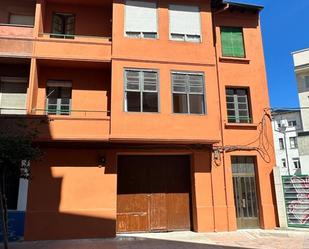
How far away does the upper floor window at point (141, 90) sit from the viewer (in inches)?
462

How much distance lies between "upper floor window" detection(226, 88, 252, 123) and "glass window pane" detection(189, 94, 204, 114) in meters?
2.01

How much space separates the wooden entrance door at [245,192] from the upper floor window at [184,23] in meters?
5.60

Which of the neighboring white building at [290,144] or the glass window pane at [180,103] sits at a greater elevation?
the neighboring white building at [290,144]

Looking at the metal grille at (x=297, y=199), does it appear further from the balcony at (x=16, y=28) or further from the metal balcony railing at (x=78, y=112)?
the balcony at (x=16, y=28)

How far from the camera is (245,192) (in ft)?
Result: 42.8

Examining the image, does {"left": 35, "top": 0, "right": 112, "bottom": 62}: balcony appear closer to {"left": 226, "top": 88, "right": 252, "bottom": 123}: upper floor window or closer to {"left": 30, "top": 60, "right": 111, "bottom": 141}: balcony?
{"left": 30, "top": 60, "right": 111, "bottom": 141}: balcony

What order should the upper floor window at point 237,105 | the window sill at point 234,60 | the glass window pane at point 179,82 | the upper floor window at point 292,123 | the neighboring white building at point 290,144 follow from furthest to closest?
1. the upper floor window at point 292,123
2. the neighboring white building at point 290,144
3. the window sill at point 234,60
4. the upper floor window at point 237,105
5. the glass window pane at point 179,82

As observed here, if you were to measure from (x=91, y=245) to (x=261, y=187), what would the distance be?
735 cm

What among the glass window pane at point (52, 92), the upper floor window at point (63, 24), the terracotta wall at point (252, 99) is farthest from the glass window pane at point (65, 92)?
the terracotta wall at point (252, 99)

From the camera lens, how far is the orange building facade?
1141 cm

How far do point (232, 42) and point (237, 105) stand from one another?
10.1 ft

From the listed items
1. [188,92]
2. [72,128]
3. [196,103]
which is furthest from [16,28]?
[196,103]

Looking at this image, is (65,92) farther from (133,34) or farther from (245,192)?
(245,192)

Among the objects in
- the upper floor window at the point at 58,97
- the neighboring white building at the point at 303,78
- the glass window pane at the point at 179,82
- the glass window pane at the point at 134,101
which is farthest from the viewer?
the neighboring white building at the point at 303,78
